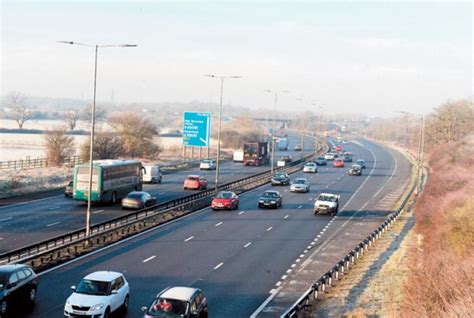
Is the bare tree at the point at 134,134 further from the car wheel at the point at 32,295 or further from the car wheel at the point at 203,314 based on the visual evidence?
the car wheel at the point at 203,314

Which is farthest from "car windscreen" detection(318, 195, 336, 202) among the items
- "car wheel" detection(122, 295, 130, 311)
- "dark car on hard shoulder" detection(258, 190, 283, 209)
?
"car wheel" detection(122, 295, 130, 311)

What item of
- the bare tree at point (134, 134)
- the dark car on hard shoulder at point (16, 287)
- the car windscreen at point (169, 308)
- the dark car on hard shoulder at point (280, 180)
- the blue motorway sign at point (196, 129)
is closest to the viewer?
the car windscreen at point (169, 308)

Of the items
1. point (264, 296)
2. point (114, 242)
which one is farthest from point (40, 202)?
point (264, 296)

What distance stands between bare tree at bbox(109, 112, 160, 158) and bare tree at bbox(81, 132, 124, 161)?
6.47 metres

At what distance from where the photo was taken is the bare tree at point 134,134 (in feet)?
317

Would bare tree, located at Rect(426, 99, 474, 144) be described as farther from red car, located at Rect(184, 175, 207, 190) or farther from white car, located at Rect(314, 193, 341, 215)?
white car, located at Rect(314, 193, 341, 215)

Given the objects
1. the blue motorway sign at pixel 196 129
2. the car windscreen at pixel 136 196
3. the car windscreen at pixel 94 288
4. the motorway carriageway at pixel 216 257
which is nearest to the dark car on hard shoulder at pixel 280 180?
the blue motorway sign at pixel 196 129

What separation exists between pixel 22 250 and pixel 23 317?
278 inches

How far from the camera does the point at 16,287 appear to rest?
20016mm

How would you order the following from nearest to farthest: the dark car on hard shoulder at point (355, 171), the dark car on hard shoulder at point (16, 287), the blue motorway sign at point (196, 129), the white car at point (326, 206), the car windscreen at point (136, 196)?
1. the dark car on hard shoulder at point (16, 287)
2. the car windscreen at point (136, 196)
3. the white car at point (326, 206)
4. the blue motorway sign at point (196, 129)
5. the dark car on hard shoulder at point (355, 171)

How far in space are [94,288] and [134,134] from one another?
78.0 metres

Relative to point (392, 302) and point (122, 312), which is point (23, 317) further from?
point (392, 302)

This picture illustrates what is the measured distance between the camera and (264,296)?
24.1 m

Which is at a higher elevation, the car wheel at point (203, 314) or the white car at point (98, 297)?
the white car at point (98, 297)
